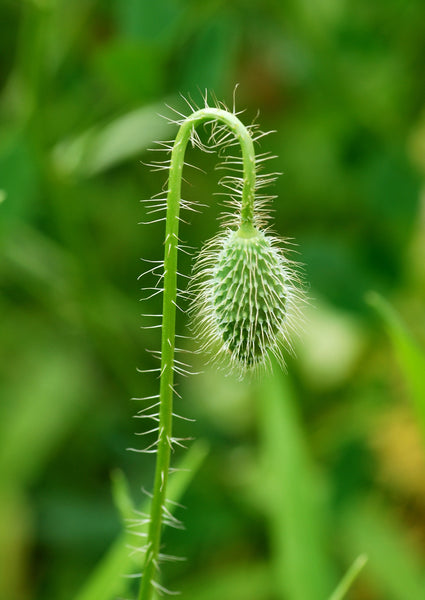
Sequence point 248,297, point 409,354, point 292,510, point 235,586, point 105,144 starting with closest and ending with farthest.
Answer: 1. point 248,297
2. point 409,354
3. point 292,510
4. point 235,586
5. point 105,144

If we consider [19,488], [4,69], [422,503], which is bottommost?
[19,488]

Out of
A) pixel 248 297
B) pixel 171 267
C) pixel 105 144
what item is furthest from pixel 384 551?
pixel 171 267

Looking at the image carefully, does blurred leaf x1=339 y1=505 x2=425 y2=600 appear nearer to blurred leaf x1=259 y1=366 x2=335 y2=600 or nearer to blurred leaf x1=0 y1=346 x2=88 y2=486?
blurred leaf x1=259 y1=366 x2=335 y2=600

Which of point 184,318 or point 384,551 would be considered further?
point 184,318

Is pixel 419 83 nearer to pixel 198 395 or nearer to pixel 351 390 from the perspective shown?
pixel 351 390

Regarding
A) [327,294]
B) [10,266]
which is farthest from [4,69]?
[327,294]

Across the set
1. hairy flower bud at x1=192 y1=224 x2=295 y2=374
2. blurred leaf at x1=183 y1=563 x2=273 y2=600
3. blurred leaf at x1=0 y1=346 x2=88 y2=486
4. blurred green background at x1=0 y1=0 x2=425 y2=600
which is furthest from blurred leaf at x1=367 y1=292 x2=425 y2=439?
blurred leaf at x1=0 y1=346 x2=88 y2=486

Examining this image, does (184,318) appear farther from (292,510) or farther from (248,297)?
(248,297)
